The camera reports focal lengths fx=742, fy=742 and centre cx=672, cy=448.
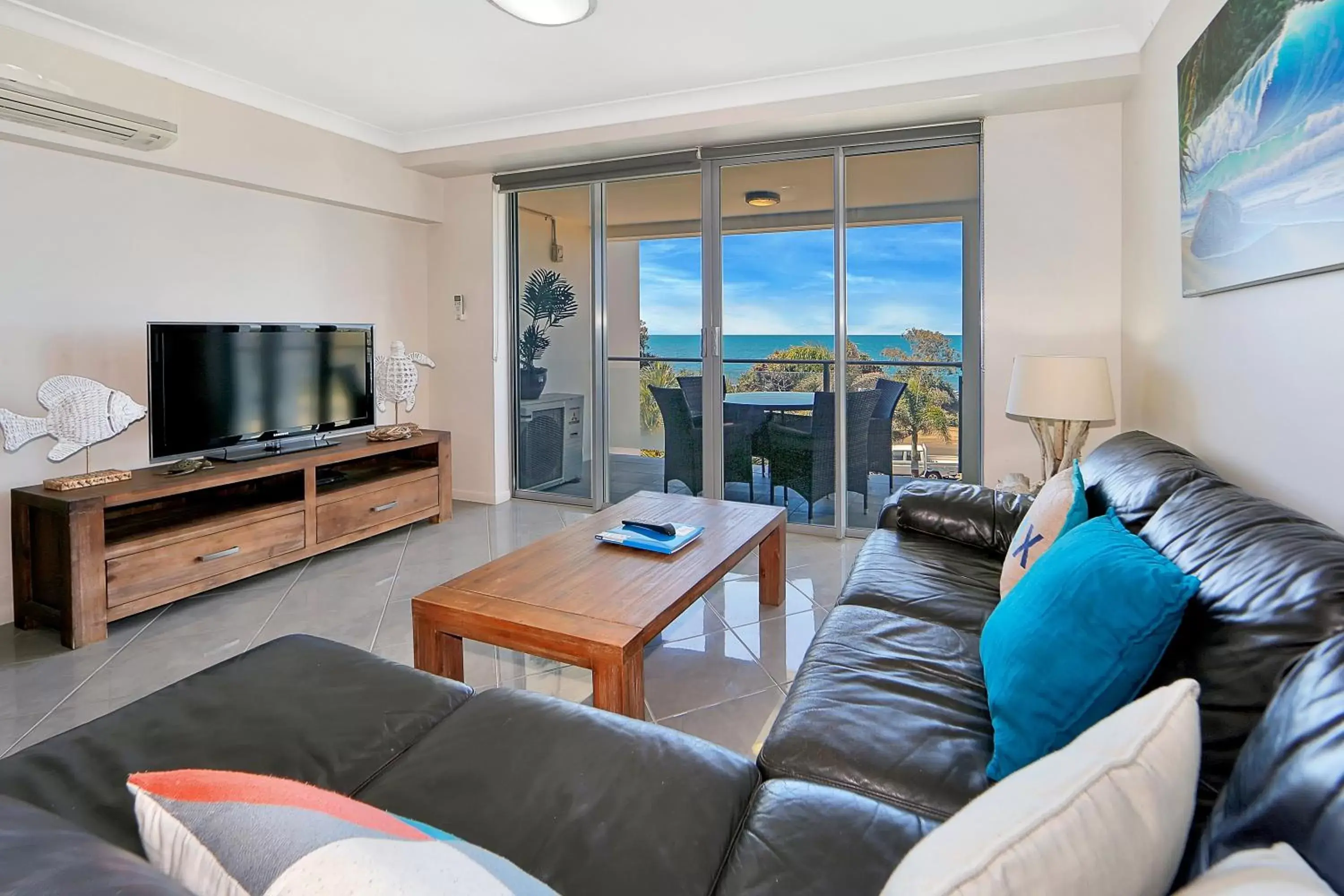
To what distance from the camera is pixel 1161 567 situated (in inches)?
45.8

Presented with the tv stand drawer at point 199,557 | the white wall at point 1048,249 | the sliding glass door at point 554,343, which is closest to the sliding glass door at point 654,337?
the sliding glass door at point 554,343

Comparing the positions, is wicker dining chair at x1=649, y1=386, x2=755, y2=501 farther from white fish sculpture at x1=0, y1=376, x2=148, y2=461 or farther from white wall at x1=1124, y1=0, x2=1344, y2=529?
white fish sculpture at x1=0, y1=376, x2=148, y2=461

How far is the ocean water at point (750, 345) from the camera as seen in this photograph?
4273 mm

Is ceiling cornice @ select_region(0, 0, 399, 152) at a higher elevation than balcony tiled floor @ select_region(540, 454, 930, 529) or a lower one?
higher

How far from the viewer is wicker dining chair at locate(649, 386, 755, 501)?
4691mm

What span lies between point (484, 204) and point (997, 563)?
4159mm

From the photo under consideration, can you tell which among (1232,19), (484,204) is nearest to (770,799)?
(1232,19)

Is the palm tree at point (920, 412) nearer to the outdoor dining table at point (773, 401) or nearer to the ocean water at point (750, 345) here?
the ocean water at point (750, 345)

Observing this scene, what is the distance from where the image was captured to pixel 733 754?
132cm

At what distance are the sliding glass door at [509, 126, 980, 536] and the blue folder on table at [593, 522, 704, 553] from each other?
1.94 m

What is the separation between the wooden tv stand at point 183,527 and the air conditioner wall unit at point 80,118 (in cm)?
147

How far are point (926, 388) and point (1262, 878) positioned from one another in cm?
385

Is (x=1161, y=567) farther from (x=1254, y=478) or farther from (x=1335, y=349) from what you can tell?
(x=1254, y=478)

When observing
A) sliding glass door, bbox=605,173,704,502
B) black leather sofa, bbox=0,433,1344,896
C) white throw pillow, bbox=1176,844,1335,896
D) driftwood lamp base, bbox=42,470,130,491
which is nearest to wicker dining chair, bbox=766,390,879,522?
sliding glass door, bbox=605,173,704,502
